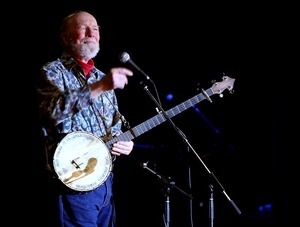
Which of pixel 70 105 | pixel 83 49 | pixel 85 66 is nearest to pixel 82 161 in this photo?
pixel 70 105

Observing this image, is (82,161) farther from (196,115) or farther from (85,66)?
(196,115)

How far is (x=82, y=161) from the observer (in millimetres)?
2658

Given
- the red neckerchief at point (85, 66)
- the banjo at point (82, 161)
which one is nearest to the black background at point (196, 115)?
the red neckerchief at point (85, 66)

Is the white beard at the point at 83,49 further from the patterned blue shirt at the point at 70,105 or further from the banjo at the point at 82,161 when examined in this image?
the banjo at the point at 82,161

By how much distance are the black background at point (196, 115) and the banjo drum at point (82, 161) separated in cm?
176

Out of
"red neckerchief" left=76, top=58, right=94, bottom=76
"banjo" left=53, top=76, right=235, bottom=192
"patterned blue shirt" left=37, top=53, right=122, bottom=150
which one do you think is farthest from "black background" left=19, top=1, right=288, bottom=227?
"banjo" left=53, top=76, right=235, bottom=192

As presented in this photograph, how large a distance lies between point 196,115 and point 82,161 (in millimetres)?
2719

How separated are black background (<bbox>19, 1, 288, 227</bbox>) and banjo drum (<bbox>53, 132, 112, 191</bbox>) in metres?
1.76

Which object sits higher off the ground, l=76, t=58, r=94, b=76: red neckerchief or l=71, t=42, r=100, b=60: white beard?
l=71, t=42, r=100, b=60: white beard

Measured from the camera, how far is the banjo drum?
8.34ft

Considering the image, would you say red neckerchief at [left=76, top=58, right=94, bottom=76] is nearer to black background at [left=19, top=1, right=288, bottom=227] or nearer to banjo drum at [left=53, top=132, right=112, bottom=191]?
banjo drum at [left=53, top=132, right=112, bottom=191]

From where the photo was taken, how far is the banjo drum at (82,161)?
2.54m

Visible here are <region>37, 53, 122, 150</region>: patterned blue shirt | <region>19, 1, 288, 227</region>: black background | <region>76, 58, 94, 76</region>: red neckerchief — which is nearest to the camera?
<region>37, 53, 122, 150</region>: patterned blue shirt

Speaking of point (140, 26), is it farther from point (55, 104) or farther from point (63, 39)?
point (55, 104)
